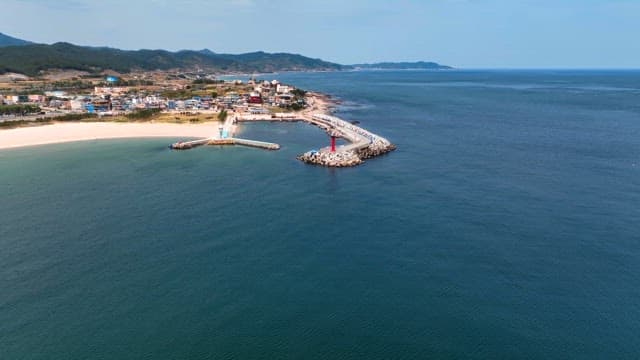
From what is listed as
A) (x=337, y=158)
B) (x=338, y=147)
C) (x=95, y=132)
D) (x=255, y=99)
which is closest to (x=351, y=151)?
(x=338, y=147)

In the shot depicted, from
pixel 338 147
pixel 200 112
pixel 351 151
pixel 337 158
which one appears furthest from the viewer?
pixel 200 112

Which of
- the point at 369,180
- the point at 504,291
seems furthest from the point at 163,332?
the point at 369,180

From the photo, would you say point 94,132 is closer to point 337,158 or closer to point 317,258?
point 337,158

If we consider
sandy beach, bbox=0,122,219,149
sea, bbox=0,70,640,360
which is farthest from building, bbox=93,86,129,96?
sea, bbox=0,70,640,360

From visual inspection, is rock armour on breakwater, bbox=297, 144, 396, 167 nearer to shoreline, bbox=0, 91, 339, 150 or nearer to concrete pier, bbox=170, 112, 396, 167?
concrete pier, bbox=170, 112, 396, 167

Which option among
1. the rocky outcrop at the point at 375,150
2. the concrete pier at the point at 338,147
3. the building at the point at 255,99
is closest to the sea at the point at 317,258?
→ the concrete pier at the point at 338,147

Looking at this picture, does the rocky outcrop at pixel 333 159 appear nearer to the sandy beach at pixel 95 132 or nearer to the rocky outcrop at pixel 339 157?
the rocky outcrop at pixel 339 157
